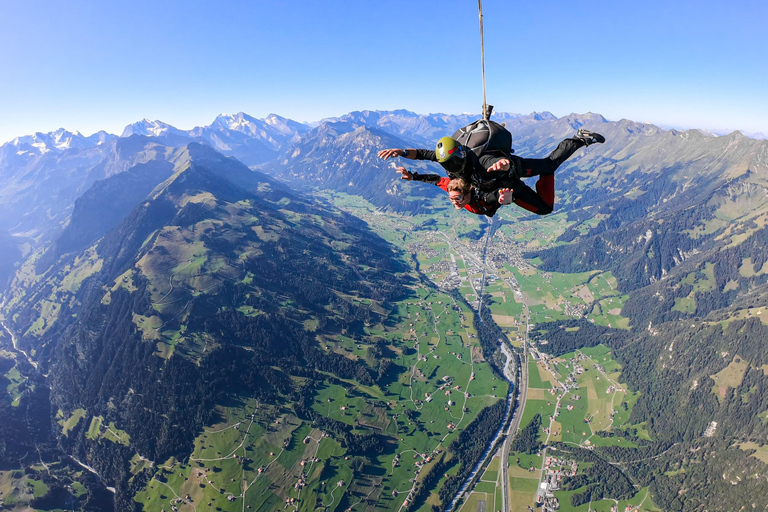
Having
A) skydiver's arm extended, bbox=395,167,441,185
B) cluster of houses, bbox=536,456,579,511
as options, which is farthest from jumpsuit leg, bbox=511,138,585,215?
cluster of houses, bbox=536,456,579,511

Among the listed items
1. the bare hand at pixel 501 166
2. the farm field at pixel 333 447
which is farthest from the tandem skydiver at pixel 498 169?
the farm field at pixel 333 447

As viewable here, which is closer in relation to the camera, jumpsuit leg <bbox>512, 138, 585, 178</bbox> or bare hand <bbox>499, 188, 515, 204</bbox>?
bare hand <bbox>499, 188, 515, 204</bbox>

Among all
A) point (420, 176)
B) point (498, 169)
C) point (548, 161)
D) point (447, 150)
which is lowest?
point (498, 169)

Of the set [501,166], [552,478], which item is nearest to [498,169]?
[501,166]

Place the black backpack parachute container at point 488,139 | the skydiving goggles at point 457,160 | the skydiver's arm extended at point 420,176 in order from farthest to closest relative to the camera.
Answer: the skydiver's arm extended at point 420,176
the black backpack parachute container at point 488,139
the skydiving goggles at point 457,160

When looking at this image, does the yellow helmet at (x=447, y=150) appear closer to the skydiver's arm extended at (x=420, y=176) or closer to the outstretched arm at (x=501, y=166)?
the outstretched arm at (x=501, y=166)

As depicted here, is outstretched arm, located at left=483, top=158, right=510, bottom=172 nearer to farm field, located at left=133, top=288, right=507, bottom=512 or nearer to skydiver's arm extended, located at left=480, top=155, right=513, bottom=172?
skydiver's arm extended, located at left=480, top=155, right=513, bottom=172

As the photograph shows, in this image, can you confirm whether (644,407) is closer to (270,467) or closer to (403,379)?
(403,379)

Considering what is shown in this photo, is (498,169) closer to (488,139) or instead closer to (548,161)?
(488,139)
